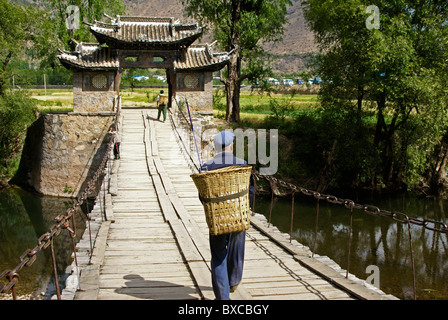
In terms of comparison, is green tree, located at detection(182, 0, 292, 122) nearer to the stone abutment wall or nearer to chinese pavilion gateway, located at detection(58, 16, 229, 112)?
chinese pavilion gateway, located at detection(58, 16, 229, 112)

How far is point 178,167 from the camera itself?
1347 centimetres

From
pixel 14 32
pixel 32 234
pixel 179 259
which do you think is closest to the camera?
pixel 179 259

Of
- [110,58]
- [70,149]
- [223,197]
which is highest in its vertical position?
[110,58]

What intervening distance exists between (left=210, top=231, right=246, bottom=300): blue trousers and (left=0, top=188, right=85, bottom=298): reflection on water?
8.03 m

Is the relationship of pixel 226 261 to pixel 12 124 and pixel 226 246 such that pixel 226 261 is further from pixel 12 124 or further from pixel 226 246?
pixel 12 124

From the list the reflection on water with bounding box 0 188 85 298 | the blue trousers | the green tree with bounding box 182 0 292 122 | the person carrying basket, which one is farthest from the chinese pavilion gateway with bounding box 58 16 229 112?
the blue trousers

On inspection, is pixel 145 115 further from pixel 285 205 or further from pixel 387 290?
pixel 387 290

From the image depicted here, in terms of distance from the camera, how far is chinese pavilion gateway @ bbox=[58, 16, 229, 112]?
22422mm

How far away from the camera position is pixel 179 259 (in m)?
6.60

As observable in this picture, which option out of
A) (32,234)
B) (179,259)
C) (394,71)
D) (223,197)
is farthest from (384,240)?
(32,234)

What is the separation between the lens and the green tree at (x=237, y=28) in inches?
1064

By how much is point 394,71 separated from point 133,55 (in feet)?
41.1

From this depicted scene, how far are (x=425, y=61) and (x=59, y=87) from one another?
41.6 meters

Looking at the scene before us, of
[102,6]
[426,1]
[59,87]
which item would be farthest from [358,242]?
[59,87]
